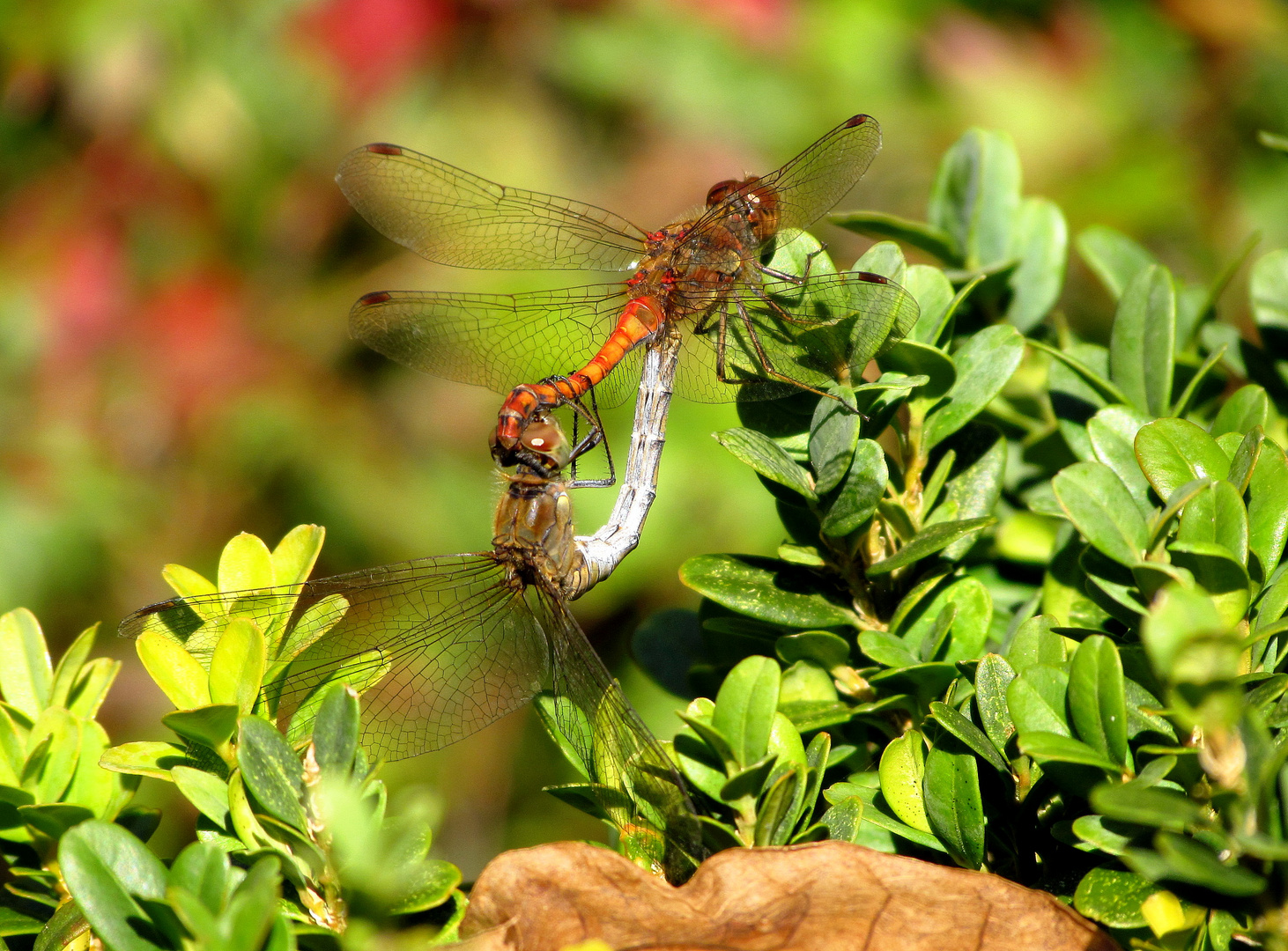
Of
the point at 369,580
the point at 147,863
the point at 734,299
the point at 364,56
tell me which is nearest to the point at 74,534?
the point at 364,56

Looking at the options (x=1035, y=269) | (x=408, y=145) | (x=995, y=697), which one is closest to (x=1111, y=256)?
(x=1035, y=269)

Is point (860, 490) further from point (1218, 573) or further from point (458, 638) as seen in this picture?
point (458, 638)

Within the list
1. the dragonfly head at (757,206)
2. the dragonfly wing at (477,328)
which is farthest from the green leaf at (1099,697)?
the dragonfly wing at (477,328)

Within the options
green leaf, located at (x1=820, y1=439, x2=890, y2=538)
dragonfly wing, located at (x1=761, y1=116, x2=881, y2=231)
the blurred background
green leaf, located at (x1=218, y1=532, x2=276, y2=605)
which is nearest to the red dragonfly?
dragonfly wing, located at (x1=761, y1=116, x2=881, y2=231)

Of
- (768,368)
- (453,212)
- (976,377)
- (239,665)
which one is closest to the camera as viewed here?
(239,665)

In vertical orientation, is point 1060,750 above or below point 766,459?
below

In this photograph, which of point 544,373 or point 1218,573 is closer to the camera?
point 1218,573
